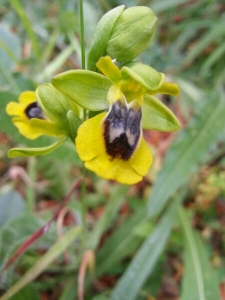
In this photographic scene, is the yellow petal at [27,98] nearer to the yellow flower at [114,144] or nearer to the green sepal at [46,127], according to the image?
the green sepal at [46,127]

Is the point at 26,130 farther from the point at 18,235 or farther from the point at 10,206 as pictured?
the point at 10,206

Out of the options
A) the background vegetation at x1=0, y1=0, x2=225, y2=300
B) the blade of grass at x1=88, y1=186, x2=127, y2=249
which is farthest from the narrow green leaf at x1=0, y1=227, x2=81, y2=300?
the blade of grass at x1=88, y1=186, x2=127, y2=249

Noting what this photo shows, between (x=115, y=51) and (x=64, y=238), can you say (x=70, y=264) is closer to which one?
(x=64, y=238)

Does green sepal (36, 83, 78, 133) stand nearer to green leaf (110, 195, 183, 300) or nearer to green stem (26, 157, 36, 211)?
green leaf (110, 195, 183, 300)

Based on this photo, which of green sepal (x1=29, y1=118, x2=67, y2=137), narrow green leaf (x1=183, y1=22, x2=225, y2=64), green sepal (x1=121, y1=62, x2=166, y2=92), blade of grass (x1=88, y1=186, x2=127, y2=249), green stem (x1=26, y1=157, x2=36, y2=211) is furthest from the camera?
narrow green leaf (x1=183, y1=22, x2=225, y2=64)

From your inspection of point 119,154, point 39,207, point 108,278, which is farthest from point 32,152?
point 39,207

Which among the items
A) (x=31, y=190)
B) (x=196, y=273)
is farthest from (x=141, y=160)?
(x=31, y=190)

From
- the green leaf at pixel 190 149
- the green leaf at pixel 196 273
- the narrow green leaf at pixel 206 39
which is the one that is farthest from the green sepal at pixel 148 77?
the narrow green leaf at pixel 206 39
